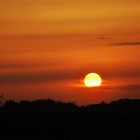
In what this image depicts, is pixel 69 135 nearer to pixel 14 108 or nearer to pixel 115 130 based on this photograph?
pixel 115 130

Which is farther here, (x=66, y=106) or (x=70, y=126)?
(x=66, y=106)

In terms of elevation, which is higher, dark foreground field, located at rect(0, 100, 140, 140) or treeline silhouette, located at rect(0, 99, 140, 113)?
treeline silhouette, located at rect(0, 99, 140, 113)

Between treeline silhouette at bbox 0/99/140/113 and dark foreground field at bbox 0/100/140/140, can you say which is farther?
treeline silhouette at bbox 0/99/140/113

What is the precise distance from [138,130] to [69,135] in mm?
10348

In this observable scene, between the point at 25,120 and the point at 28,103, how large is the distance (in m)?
62.3

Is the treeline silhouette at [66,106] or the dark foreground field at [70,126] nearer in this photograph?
the dark foreground field at [70,126]

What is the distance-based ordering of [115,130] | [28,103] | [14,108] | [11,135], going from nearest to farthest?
[11,135], [115,130], [14,108], [28,103]

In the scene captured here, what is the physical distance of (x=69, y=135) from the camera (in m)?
82.7

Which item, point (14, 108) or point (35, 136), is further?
point (14, 108)

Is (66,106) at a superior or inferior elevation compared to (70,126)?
superior

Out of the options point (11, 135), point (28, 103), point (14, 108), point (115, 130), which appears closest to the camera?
point (11, 135)

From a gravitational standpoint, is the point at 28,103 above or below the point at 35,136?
above

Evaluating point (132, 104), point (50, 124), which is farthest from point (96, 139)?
point (132, 104)

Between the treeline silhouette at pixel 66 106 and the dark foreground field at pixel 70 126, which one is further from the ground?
the treeline silhouette at pixel 66 106
